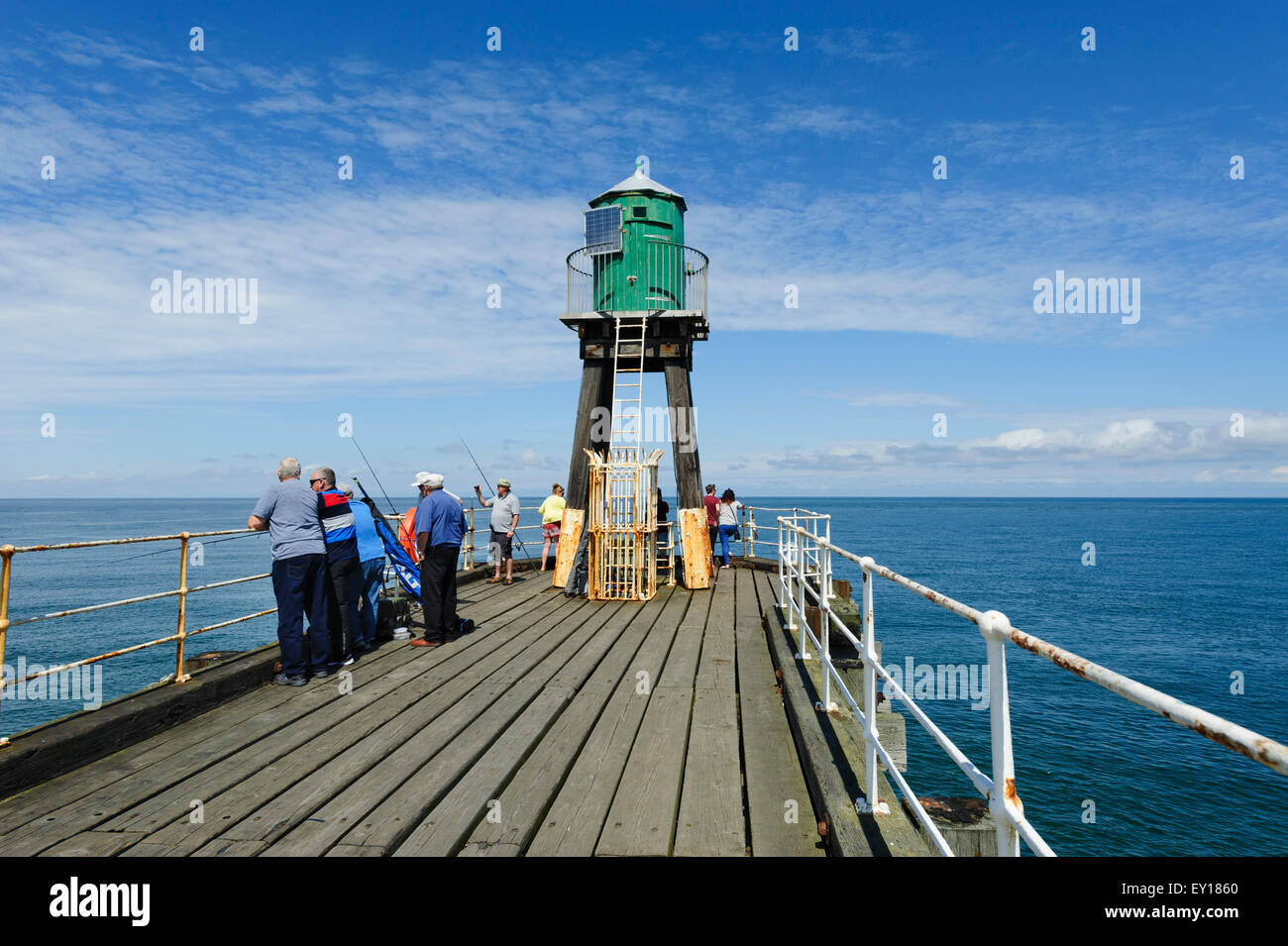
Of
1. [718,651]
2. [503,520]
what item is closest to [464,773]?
[718,651]

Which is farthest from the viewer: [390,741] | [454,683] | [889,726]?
[889,726]

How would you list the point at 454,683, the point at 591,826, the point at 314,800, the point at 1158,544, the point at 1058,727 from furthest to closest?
the point at 1158,544 < the point at 1058,727 < the point at 454,683 < the point at 314,800 < the point at 591,826

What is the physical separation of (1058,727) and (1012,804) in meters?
17.8

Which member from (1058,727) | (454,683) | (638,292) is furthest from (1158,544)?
(454,683)

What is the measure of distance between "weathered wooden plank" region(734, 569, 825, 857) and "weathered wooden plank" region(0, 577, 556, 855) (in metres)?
3.17

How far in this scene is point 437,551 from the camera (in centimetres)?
798

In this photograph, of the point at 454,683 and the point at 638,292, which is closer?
the point at 454,683

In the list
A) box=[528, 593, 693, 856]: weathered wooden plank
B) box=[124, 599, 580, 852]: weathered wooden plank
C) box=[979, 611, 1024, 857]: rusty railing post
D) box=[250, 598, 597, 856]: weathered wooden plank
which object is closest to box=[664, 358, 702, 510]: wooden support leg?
box=[528, 593, 693, 856]: weathered wooden plank

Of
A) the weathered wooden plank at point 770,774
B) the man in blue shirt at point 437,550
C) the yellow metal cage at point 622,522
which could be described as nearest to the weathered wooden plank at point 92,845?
the weathered wooden plank at point 770,774

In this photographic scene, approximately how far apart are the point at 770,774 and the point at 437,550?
4.74m

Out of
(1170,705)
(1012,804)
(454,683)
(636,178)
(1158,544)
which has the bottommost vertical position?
(1158,544)

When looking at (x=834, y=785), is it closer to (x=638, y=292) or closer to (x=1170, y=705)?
(x=1170, y=705)

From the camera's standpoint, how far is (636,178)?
531 inches

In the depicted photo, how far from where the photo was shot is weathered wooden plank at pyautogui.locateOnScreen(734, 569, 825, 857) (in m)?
3.70
